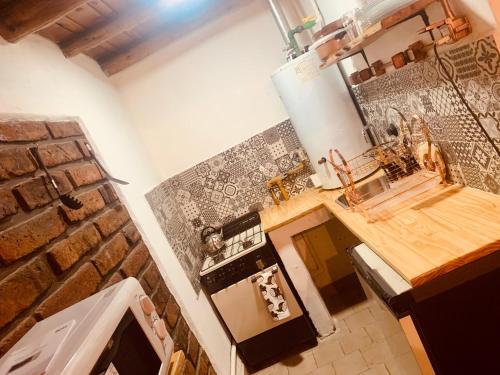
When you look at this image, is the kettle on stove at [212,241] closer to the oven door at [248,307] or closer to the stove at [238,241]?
the stove at [238,241]

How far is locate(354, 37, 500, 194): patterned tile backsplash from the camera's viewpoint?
116 cm

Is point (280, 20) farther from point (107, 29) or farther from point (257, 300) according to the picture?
point (257, 300)

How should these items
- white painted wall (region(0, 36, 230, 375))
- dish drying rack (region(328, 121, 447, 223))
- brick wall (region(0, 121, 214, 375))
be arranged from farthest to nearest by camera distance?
1. dish drying rack (region(328, 121, 447, 223))
2. white painted wall (region(0, 36, 230, 375))
3. brick wall (region(0, 121, 214, 375))

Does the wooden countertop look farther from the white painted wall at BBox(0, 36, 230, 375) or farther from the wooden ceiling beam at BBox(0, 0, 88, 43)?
the wooden ceiling beam at BBox(0, 0, 88, 43)

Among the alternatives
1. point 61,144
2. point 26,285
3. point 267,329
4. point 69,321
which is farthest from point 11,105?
point 267,329

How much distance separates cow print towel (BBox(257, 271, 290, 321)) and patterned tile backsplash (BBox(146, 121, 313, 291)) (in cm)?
78

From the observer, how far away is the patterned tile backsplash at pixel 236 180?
10.1ft

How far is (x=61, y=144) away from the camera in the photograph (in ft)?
4.89

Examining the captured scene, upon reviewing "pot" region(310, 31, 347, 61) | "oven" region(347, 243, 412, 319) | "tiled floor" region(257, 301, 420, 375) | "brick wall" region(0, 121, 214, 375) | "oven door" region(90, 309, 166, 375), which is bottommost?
"tiled floor" region(257, 301, 420, 375)

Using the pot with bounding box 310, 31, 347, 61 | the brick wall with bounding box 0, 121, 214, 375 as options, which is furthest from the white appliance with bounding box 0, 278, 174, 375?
the pot with bounding box 310, 31, 347, 61

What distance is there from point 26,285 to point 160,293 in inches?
32.3

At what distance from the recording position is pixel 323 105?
2.48 metres

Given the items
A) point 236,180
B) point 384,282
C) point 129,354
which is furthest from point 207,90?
point 129,354

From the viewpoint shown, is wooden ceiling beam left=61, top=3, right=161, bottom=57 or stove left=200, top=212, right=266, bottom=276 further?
stove left=200, top=212, right=266, bottom=276
